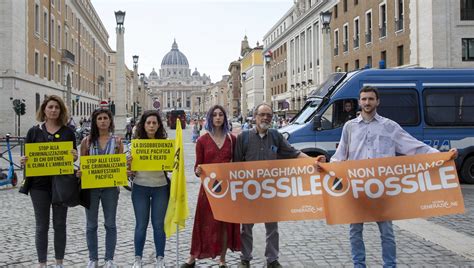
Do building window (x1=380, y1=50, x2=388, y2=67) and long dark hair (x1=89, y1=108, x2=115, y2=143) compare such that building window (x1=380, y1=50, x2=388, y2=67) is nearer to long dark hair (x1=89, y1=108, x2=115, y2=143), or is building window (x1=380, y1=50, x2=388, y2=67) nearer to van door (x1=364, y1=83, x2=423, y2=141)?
van door (x1=364, y1=83, x2=423, y2=141)

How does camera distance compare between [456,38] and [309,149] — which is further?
[456,38]

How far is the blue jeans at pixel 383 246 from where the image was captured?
493 cm

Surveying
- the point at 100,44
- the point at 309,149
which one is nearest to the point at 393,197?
the point at 309,149

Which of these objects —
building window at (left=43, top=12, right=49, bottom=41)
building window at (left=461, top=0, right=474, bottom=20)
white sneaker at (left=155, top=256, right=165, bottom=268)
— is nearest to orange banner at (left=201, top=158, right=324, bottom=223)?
white sneaker at (left=155, top=256, right=165, bottom=268)

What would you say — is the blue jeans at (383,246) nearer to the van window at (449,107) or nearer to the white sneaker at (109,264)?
the white sneaker at (109,264)

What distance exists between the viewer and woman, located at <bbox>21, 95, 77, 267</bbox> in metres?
5.32

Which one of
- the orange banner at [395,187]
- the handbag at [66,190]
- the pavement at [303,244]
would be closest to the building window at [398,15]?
the pavement at [303,244]

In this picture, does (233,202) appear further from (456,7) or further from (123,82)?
(123,82)

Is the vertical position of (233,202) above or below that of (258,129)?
below

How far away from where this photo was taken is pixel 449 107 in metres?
13.1

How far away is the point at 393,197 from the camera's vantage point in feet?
17.7

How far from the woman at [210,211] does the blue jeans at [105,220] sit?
2.97ft

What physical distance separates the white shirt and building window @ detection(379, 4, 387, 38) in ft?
106

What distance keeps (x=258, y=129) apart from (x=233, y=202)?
892mm
